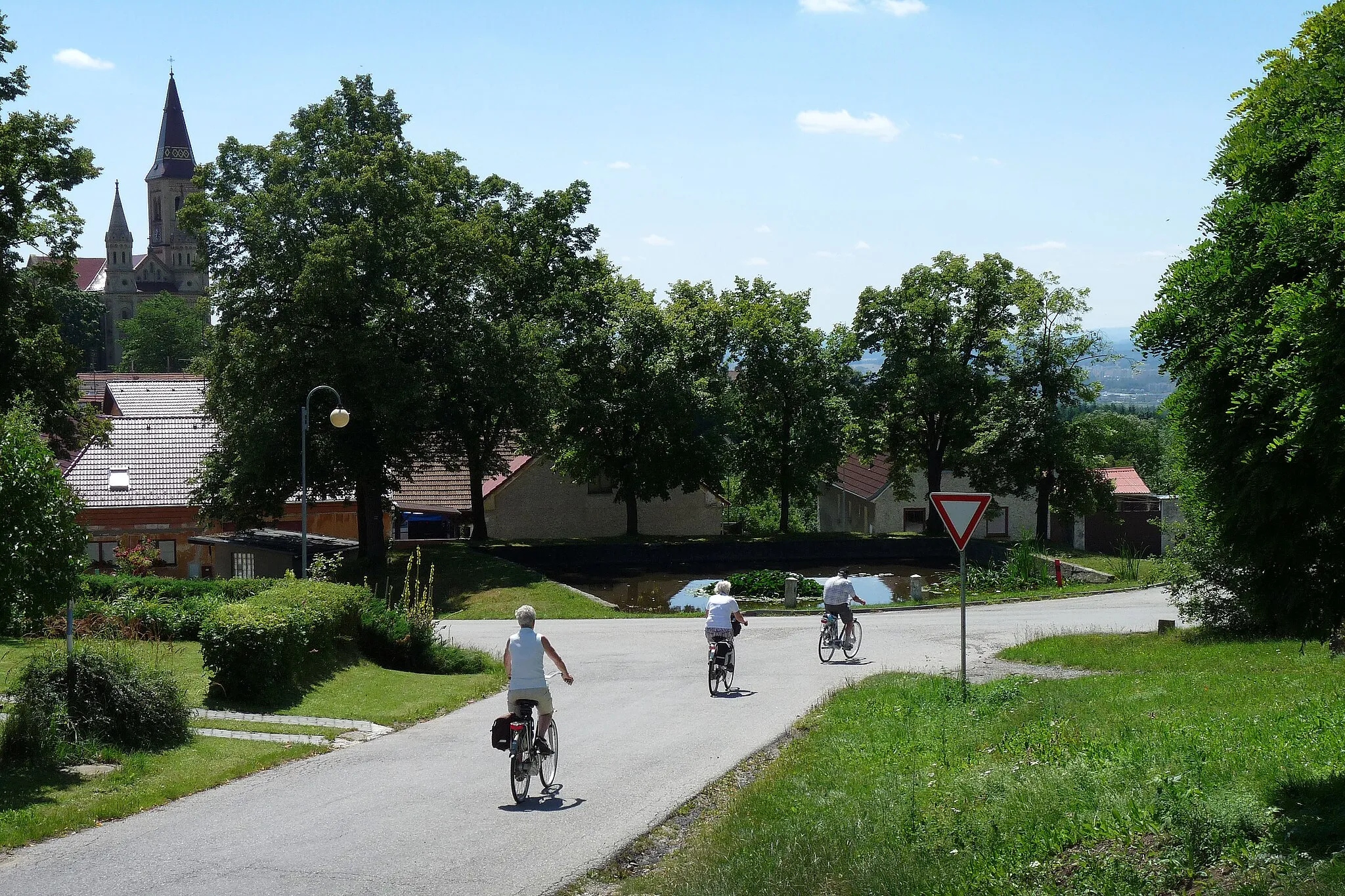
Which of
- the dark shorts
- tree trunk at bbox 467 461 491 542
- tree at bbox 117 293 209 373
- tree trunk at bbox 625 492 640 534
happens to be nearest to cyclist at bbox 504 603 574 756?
the dark shorts

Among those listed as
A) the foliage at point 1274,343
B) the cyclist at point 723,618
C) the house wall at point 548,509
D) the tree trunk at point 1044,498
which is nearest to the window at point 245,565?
the house wall at point 548,509

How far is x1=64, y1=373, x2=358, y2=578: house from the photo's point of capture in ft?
132

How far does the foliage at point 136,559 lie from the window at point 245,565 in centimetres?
245

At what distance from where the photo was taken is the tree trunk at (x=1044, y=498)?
49.8m

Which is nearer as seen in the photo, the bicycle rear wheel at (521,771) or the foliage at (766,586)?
the bicycle rear wheel at (521,771)

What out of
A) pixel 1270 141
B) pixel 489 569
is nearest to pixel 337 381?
pixel 489 569

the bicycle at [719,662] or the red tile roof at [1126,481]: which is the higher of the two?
the red tile roof at [1126,481]

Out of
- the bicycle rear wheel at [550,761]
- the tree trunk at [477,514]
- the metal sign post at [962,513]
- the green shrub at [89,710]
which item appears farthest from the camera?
the tree trunk at [477,514]

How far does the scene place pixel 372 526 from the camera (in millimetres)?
40281

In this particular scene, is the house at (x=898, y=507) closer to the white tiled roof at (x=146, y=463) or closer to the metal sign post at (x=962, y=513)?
the white tiled roof at (x=146, y=463)

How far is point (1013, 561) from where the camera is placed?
130 feet

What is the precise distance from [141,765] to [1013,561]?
3239cm

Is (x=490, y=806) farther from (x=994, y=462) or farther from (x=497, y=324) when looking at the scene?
(x=994, y=462)

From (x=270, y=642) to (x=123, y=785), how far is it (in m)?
4.47
